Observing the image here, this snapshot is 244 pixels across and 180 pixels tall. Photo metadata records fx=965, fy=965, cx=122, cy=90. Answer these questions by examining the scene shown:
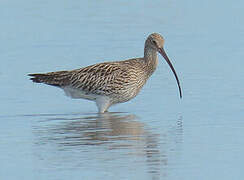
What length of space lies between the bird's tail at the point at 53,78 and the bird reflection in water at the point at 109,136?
1.20 metres

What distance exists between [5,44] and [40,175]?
8888 mm

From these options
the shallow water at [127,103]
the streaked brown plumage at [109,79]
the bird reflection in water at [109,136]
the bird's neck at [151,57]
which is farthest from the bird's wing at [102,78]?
the bird reflection in water at [109,136]

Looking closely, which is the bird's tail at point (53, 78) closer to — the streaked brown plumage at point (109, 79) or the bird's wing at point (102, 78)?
the streaked brown plumage at point (109, 79)

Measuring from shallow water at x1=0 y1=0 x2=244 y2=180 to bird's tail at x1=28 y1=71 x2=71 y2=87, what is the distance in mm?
305

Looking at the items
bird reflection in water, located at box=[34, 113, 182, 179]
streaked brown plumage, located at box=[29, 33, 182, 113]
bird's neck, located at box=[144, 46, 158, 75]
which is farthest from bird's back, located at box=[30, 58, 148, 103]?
bird reflection in water, located at box=[34, 113, 182, 179]

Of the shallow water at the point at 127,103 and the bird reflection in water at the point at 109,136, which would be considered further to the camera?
the bird reflection in water at the point at 109,136

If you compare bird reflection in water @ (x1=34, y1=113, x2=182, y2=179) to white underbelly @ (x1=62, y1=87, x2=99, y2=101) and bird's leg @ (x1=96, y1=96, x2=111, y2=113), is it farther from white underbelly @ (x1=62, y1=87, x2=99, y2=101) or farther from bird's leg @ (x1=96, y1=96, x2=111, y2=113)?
white underbelly @ (x1=62, y1=87, x2=99, y2=101)

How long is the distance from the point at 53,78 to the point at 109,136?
3.19 m

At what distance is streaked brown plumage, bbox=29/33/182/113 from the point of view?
1510 cm

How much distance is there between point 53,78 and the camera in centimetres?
1562

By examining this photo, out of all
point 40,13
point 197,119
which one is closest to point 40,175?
point 197,119

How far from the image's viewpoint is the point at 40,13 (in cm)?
2194

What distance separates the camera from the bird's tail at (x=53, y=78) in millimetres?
15562

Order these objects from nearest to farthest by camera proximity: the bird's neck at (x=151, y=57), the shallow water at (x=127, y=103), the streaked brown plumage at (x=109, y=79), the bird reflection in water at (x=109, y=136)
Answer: the shallow water at (x=127, y=103) → the bird reflection in water at (x=109, y=136) → the streaked brown plumage at (x=109, y=79) → the bird's neck at (x=151, y=57)
